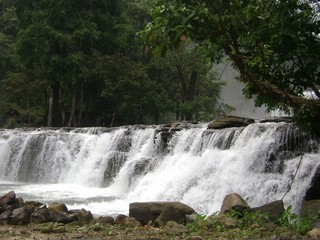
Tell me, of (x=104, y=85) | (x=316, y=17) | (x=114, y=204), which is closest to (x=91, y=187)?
(x=114, y=204)

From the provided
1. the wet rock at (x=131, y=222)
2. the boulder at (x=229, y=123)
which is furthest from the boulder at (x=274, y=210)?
the boulder at (x=229, y=123)

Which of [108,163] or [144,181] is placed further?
[108,163]

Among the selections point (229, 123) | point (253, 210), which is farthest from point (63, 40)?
point (253, 210)

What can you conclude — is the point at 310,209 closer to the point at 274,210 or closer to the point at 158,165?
the point at 274,210

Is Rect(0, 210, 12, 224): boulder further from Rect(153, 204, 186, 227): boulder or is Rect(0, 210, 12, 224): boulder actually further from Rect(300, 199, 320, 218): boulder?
Rect(300, 199, 320, 218): boulder

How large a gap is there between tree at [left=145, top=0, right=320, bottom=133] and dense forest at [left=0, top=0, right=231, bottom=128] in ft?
68.3

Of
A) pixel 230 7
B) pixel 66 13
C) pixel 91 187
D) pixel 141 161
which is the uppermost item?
pixel 66 13

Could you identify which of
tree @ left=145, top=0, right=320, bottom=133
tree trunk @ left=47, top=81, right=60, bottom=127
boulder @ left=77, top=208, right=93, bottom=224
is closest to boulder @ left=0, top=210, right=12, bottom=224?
boulder @ left=77, top=208, right=93, bottom=224

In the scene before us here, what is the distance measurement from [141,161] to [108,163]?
7.62 feet

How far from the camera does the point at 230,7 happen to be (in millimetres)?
5469

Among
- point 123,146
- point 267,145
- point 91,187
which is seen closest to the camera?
point 267,145

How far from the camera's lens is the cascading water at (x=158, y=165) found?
37.6 feet

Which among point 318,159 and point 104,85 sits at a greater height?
point 104,85

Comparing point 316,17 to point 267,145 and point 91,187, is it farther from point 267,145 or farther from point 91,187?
point 91,187
